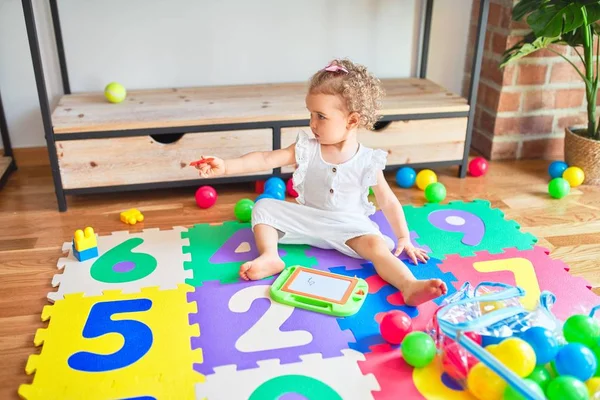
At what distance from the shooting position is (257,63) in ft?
7.55

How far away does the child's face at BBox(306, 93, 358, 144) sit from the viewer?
59.1 inches

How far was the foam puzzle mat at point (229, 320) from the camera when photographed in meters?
1.18

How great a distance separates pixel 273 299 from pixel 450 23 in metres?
1.52

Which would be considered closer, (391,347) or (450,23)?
(391,347)

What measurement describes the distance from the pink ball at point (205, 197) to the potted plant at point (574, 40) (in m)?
1.09

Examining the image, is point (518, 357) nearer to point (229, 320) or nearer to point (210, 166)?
point (229, 320)

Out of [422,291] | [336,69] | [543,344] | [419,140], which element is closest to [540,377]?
[543,344]

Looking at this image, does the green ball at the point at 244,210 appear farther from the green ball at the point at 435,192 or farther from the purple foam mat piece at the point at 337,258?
the green ball at the point at 435,192

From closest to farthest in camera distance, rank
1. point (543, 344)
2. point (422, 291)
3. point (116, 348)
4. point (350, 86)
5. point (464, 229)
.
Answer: point (543, 344) → point (116, 348) → point (422, 291) → point (350, 86) → point (464, 229)

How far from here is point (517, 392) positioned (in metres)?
1.04

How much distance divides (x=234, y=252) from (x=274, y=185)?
377 millimetres

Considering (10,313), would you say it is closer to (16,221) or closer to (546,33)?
(16,221)

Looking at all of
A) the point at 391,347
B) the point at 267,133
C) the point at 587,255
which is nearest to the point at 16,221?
the point at 267,133

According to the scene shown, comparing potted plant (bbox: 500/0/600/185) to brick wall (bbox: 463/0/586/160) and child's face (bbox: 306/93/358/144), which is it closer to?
brick wall (bbox: 463/0/586/160)
